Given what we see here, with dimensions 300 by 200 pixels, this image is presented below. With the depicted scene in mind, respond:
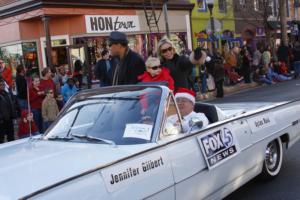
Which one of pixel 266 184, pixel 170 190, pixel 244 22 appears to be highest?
pixel 244 22

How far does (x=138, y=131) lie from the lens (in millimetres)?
3885

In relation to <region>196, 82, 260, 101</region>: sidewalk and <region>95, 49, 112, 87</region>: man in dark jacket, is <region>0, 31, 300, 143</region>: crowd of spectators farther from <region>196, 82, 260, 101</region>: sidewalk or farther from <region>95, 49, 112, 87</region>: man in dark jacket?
<region>196, 82, 260, 101</region>: sidewalk

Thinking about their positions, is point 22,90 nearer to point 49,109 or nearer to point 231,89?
point 49,109

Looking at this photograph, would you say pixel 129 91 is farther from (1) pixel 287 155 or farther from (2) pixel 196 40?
(2) pixel 196 40

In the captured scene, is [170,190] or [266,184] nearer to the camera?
[170,190]

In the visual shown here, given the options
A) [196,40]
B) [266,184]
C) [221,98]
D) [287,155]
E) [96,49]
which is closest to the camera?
[266,184]

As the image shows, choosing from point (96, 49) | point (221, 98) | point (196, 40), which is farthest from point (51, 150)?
point (196, 40)

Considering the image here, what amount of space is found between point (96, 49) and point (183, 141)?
49.8 feet

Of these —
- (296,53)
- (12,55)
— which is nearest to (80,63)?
(12,55)

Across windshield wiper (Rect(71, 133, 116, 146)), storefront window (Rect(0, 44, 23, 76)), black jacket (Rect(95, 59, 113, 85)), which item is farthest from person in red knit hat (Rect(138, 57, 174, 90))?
storefront window (Rect(0, 44, 23, 76))

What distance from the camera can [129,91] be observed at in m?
4.32

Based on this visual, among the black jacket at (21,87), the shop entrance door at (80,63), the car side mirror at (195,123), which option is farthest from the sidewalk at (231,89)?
the car side mirror at (195,123)

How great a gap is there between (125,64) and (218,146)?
63.4 inches

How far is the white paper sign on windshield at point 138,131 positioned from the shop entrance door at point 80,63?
45.0 ft
